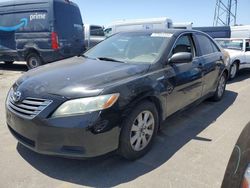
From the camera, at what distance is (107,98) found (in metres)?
2.82

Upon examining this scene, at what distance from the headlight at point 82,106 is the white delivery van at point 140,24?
1282cm

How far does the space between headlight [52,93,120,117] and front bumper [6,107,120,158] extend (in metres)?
0.05

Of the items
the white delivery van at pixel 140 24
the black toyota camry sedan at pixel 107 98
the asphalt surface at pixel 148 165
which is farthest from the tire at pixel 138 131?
the white delivery van at pixel 140 24

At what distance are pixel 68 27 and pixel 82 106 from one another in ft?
24.5

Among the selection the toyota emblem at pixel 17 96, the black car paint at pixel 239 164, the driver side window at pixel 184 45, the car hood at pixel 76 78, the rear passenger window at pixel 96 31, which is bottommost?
the black car paint at pixel 239 164

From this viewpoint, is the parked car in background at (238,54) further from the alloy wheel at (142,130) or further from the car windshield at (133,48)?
the alloy wheel at (142,130)

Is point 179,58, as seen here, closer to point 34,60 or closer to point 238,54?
point 238,54

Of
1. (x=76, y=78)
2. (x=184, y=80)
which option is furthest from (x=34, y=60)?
(x=76, y=78)

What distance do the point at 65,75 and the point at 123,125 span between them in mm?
950

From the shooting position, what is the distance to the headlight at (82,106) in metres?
2.74

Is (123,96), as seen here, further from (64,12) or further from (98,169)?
(64,12)

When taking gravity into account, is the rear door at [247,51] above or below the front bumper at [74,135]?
above

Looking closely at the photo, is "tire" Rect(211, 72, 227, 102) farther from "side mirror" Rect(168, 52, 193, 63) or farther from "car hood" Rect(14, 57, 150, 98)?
"car hood" Rect(14, 57, 150, 98)

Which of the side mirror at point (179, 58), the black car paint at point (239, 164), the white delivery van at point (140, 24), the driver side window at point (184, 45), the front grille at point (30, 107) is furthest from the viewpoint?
the white delivery van at point (140, 24)
